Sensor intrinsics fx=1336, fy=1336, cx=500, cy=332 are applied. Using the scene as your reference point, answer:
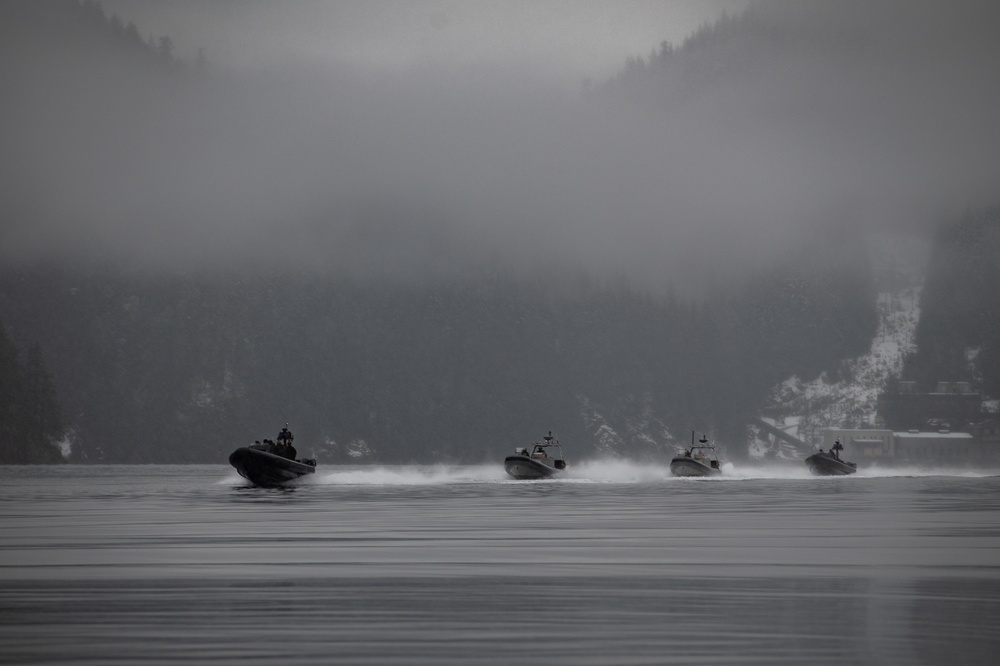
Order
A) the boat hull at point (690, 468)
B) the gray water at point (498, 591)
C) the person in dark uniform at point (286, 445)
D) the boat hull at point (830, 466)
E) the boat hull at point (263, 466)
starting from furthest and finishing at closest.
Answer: the boat hull at point (830, 466), the boat hull at point (690, 468), the person in dark uniform at point (286, 445), the boat hull at point (263, 466), the gray water at point (498, 591)

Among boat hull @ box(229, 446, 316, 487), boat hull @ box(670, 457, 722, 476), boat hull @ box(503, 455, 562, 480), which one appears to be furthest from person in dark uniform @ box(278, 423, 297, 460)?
boat hull @ box(670, 457, 722, 476)

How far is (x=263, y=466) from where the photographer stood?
104875mm

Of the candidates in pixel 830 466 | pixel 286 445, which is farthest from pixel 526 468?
pixel 830 466

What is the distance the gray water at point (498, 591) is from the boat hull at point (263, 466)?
1710 inches

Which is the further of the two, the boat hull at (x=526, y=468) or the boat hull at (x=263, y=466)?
the boat hull at (x=526, y=468)

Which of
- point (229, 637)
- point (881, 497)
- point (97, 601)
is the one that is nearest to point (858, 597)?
point (229, 637)

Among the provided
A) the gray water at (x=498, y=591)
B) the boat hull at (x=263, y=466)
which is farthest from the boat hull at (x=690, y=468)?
the gray water at (x=498, y=591)

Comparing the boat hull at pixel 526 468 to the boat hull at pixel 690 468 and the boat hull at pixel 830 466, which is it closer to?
the boat hull at pixel 690 468

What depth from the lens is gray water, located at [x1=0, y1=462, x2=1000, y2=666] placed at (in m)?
23.0

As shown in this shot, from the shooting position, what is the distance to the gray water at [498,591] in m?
23.0

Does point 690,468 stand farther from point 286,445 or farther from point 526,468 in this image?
point 286,445

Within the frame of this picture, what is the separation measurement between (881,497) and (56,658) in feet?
264

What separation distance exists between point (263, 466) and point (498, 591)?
76.5 m

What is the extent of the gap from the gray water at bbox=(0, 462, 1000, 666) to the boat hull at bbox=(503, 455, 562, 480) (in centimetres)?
7332
